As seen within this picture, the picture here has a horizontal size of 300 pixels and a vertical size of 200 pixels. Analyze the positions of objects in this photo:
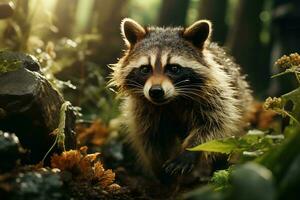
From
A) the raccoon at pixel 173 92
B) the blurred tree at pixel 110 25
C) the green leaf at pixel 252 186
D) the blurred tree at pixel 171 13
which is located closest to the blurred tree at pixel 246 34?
the blurred tree at pixel 171 13

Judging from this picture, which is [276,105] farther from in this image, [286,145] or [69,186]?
[69,186]

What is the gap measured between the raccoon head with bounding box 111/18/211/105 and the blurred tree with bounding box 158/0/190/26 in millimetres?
6002

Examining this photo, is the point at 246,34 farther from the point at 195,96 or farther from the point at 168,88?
the point at 168,88

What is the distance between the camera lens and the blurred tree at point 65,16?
36.4 feet

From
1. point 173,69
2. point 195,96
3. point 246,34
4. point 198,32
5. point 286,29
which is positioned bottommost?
point 195,96

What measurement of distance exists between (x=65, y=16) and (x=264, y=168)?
8670mm

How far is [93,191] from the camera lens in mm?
4215

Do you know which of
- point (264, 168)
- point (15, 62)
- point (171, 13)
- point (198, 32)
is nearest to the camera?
point (264, 168)

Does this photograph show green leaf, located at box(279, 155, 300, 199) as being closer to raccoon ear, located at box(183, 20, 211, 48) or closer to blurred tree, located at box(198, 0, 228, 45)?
raccoon ear, located at box(183, 20, 211, 48)

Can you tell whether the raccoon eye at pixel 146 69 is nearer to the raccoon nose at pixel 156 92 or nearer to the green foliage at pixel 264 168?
the raccoon nose at pixel 156 92

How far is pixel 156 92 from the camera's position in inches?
209

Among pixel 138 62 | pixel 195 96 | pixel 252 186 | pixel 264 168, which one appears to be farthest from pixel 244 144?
pixel 138 62

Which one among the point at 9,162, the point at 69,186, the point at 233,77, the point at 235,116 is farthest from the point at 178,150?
the point at 9,162

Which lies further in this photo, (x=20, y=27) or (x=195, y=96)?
(x=20, y=27)
